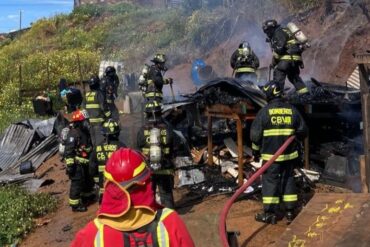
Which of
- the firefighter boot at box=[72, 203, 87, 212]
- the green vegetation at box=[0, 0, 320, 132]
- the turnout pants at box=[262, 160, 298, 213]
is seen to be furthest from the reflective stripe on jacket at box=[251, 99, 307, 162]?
Answer: the green vegetation at box=[0, 0, 320, 132]

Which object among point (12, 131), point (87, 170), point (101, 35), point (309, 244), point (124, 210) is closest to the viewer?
point (124, 210)

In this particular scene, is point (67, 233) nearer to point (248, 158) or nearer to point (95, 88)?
point (248, 158)

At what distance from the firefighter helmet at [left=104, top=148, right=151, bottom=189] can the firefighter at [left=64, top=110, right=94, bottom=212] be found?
6924mm

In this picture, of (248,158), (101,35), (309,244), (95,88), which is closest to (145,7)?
(101,35)

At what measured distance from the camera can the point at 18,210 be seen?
9.38 m

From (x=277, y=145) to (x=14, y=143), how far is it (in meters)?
10.1

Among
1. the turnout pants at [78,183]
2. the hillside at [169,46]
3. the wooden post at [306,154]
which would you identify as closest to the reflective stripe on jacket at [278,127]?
the hillside at [169,46]

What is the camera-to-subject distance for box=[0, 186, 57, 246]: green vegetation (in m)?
8.63

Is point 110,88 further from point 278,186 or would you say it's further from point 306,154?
point 278,186

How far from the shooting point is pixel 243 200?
28.0 ft

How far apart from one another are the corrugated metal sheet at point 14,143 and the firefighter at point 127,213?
12.6m

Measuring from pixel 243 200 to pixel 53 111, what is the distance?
11.8 metres

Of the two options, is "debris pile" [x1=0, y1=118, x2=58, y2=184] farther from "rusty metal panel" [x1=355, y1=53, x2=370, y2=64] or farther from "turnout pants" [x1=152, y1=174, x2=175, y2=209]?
"rusty metal panel" [x1=355, y1=53, x2=370, y2=64]

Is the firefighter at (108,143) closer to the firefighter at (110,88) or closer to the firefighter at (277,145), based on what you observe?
the firefighter at (277,145)
